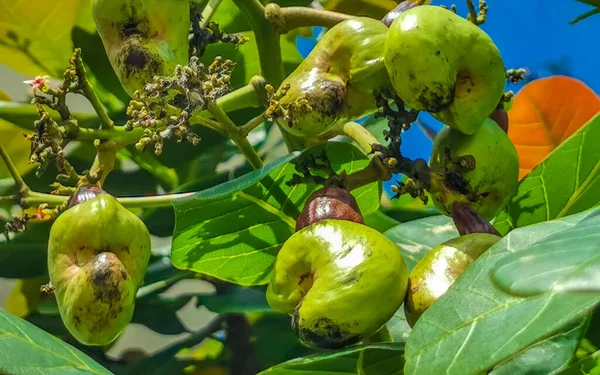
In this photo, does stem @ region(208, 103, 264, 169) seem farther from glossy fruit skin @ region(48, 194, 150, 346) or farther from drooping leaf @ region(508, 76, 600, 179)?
drooping leaf @ region(508, 76, 600, 179)

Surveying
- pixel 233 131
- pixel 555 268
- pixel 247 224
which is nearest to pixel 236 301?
pixel 247 224

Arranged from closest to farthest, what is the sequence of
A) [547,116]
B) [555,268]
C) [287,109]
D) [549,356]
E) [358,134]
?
[555,268], [549,356], [287,109], [358,134], [547,116]

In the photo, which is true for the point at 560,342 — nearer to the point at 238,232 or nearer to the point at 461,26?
the point at 461,26

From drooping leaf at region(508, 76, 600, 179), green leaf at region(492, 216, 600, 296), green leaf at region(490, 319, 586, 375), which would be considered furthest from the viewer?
drooping leaf at region(508, 76, 600, 179)

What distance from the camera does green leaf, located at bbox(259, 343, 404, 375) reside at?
1.32 ft

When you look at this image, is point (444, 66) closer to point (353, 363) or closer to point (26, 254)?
point (353, 363)

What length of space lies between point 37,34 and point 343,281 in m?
0.55

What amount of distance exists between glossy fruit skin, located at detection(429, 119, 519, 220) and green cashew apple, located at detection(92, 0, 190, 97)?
6.6 inches

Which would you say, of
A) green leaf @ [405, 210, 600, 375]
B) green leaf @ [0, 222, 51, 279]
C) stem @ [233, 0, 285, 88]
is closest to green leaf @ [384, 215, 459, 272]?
stem @ [233, 0, 285, 88]

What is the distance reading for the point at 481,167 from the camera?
480mm

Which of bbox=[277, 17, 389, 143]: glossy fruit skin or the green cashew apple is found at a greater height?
the green cashew apple

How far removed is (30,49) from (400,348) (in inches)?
22.8

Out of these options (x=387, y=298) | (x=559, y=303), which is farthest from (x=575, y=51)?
(x=559, y=303)

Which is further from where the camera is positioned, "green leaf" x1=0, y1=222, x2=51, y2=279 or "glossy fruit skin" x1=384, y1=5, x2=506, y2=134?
"green leaf" x1=0, y1=222, x2=51, y2=279
